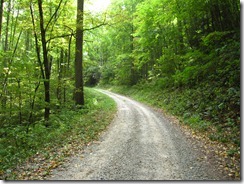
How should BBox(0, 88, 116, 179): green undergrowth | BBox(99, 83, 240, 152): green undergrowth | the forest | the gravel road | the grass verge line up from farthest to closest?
the forest < BBox(99, 83, 240, 152): green undergrowth < BBox(0, 88, 116, 179): green undergrowth < the grass verge < the gravel road

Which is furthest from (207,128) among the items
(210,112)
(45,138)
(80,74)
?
(80,74)

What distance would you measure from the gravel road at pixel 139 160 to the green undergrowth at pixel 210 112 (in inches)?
47.8

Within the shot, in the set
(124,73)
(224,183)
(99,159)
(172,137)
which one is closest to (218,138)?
(172,137)

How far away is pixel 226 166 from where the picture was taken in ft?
17.0

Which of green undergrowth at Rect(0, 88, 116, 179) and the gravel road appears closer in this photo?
the gravel road

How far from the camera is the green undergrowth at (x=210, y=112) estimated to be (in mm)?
7203

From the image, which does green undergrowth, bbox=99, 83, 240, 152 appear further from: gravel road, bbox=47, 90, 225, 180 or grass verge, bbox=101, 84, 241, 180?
gravel road, bbox=47, 90, 225, 180

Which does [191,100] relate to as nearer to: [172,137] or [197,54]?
[197,54]

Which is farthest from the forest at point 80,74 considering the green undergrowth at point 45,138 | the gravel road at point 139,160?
the gravel road at point 139,160

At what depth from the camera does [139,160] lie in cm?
557

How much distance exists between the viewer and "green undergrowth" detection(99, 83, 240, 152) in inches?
284

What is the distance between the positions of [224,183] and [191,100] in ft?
26.9

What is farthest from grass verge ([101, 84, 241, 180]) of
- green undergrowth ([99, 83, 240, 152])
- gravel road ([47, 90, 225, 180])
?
gravel road ([47, 90, 225, 180])

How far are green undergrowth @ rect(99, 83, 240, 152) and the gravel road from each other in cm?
121
